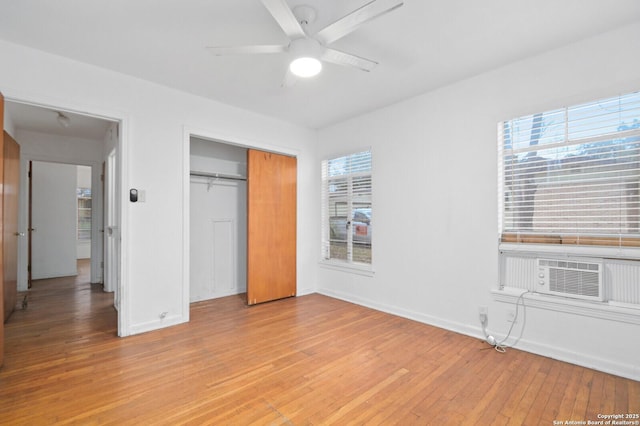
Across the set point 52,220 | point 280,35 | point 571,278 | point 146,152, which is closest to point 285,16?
point 280,35

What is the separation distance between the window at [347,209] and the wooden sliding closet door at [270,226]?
553 mm

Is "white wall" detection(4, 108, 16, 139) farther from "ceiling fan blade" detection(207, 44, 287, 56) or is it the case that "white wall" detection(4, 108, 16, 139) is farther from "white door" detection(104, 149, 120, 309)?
"ceiling fan blade" detection(207, 44, 287, 56)

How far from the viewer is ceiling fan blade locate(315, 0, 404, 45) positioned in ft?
5.28

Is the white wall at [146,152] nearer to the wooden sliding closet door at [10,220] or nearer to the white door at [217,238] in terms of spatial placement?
the white door at [217,238]

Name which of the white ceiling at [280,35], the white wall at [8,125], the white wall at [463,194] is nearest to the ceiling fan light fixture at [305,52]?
the white ceiling at [280,35]

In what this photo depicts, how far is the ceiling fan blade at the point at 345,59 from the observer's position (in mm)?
2149

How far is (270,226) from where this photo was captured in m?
4.30

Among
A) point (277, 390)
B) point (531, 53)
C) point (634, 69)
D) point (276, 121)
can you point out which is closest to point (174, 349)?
point (277, 390)

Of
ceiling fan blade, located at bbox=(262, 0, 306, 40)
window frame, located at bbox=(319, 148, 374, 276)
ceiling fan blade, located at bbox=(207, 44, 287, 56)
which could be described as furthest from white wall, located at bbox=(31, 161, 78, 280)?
ceiling fan blade, located at bbox=(262, 0, 306, 40)

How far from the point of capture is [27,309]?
380 centimetres

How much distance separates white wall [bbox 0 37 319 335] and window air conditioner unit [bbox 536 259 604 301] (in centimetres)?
365

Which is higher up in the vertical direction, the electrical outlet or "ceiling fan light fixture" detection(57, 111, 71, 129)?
"ceiling fan light fixture" detection(57, 111, 71, 129)

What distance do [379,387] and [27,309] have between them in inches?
180

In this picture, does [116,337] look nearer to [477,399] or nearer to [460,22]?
[477,399]
